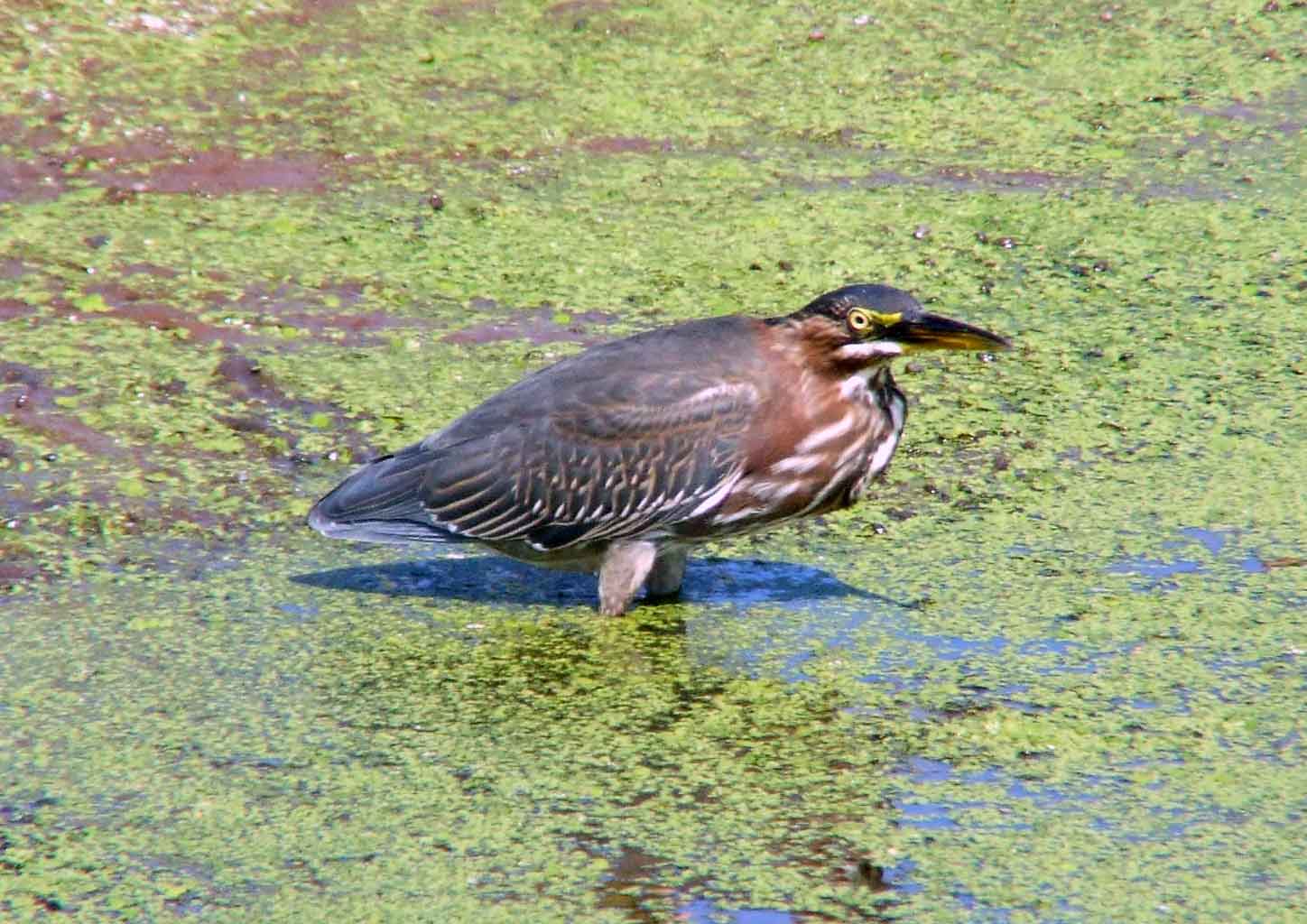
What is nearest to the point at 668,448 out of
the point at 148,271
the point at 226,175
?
the point at 148,271

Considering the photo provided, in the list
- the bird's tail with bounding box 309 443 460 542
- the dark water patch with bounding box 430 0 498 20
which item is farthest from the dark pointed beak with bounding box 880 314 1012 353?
the dark water patch with bounding box 430 0 498 20

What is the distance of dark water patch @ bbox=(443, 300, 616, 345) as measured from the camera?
657cm

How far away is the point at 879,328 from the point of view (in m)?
4.94

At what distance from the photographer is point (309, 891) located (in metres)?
3.72

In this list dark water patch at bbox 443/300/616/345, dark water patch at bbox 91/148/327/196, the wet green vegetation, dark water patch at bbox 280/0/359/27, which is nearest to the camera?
the wet green vegetation

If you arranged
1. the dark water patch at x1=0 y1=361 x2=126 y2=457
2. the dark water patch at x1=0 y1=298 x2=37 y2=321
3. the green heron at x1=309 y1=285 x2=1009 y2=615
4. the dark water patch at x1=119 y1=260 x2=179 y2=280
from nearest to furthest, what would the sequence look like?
1. the green heron at x1=309 y1=285 x2=1009 y2=615
2. the dark water patch at x1=0 y1=361 x2=126 y2=457
3. the dark water patch at x1=0 y1=298 x2=37 y2=321
4. the dark water patch at x1=119 y1=260 x2=179 y2=280

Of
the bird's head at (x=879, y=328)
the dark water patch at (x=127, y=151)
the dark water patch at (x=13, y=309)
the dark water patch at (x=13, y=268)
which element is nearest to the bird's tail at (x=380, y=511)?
the bird's head at (x=879, y=328)

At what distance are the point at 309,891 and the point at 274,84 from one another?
4.99m

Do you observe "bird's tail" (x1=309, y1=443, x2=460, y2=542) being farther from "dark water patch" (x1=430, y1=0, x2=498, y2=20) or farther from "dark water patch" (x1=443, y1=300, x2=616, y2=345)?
"dark water patch" (x1=430, y1=0, x2=498, y2=20)

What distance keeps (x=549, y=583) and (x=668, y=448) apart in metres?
0.74

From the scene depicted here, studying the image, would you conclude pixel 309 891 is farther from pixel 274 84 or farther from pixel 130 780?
pixel 274 84

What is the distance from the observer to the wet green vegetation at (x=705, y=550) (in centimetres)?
393

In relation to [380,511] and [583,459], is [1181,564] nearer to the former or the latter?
[583,459]

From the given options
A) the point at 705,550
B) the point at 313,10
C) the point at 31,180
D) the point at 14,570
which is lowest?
the point at 14,570
